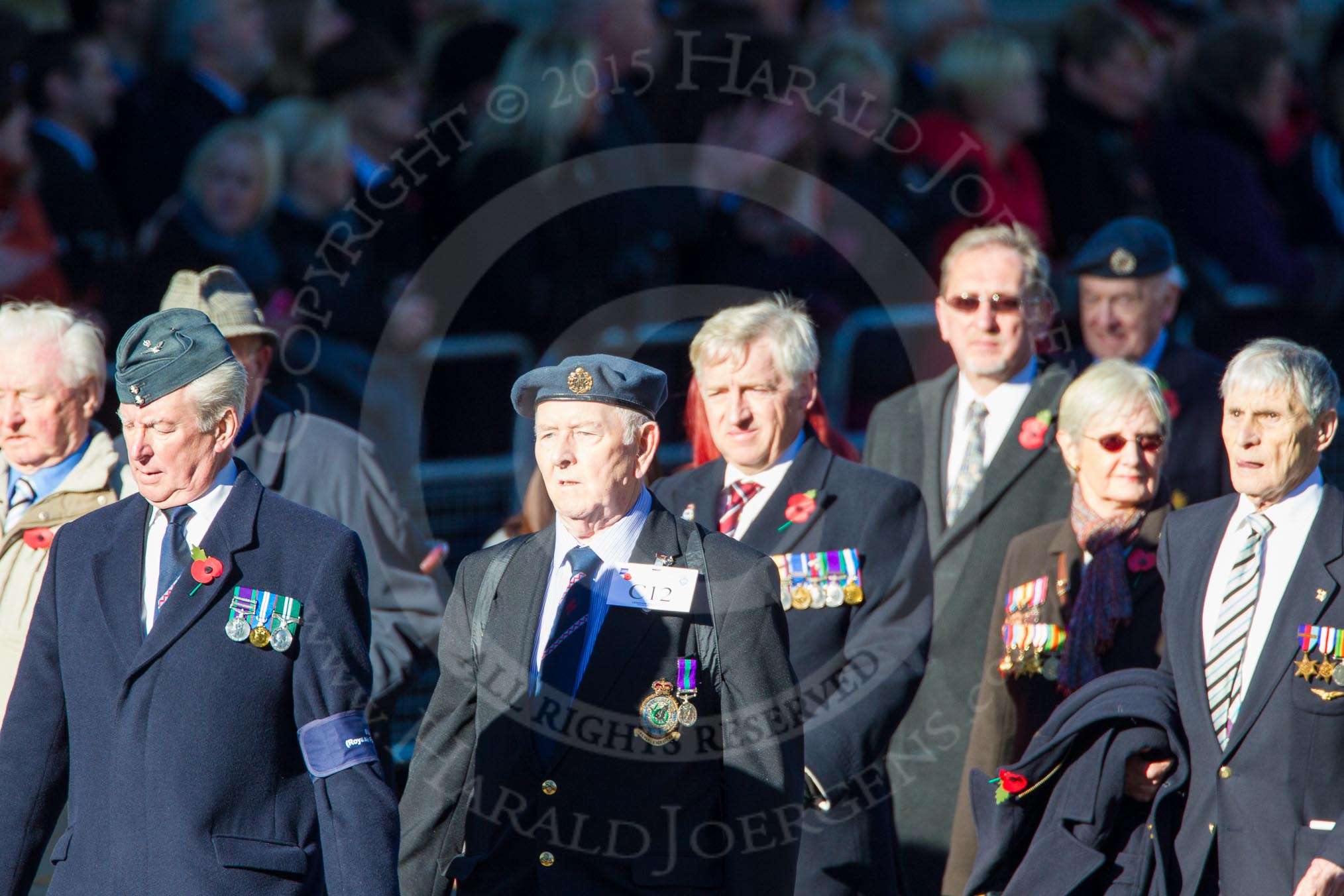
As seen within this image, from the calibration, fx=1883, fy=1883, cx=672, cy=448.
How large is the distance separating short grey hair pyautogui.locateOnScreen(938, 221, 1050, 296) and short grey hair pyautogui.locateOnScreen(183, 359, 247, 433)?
284 cm

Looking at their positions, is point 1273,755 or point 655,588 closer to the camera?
point 655,588

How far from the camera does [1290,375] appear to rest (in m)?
4.77

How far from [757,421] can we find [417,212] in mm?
3200

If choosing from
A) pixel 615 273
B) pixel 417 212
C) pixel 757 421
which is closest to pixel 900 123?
pixel 615 273

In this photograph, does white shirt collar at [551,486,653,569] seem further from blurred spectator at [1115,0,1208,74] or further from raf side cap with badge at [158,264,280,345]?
blurred spectator at [1115,0,1208,74]

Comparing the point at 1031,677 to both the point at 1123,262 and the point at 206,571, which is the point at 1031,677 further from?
the point at 206,571

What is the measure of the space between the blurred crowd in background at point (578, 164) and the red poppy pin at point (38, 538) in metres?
2.35

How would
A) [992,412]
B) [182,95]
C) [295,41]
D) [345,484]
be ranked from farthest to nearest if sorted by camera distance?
[295,41]
[182,95]
[992,412]
[345,484]

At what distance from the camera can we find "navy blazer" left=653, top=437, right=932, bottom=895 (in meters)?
5.09

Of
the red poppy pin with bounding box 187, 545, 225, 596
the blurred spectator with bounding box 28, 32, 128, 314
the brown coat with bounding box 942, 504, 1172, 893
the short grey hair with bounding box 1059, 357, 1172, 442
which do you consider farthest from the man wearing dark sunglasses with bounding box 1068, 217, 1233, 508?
the blurred spectator with bounding box 28, 32, 128, 314

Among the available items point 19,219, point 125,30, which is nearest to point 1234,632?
point 19,219

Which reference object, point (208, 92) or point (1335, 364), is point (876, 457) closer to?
point (208, 92)

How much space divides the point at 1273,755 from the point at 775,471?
1641 millimetres

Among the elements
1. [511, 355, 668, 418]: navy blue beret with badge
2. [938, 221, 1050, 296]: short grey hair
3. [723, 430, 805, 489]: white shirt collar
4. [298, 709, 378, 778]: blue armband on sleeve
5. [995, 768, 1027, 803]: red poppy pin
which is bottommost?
[995, 768, 1027, 803]: red poppy pin
